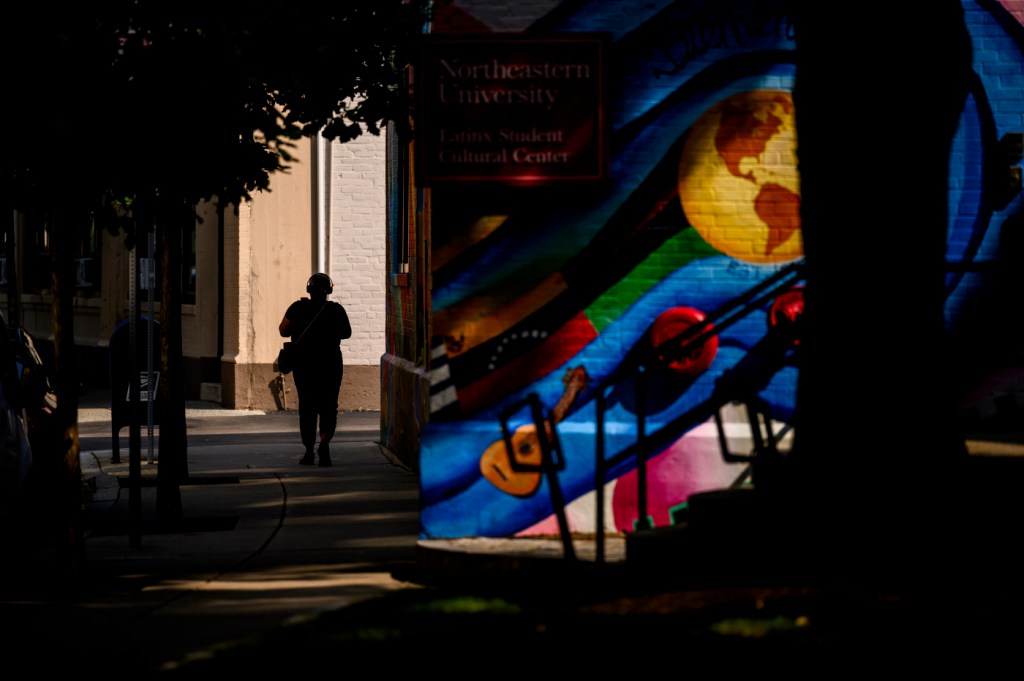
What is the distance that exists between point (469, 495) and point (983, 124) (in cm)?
377

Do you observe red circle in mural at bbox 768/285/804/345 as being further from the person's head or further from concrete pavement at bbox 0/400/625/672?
the person's head

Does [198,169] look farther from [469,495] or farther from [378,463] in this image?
[378,463]

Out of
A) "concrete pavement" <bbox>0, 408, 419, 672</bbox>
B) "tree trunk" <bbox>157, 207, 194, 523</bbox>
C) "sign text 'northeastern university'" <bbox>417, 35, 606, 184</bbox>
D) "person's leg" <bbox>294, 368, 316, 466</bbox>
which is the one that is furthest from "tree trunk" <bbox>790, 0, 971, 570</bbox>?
"person's leg" <bbox>294, 368, 316, 466</bbox>

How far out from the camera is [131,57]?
9.95 metres

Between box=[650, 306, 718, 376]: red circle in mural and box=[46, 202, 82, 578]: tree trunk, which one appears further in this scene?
box=[650, 306, 718, 376]: red circle in mural

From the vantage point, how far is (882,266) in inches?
295

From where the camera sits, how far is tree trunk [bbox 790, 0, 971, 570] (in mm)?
7488

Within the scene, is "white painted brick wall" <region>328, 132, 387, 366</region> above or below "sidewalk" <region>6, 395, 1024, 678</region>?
above

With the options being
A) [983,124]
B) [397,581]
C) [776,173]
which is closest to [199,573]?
[397,581]

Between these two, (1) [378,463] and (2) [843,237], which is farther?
(1) [378,463]

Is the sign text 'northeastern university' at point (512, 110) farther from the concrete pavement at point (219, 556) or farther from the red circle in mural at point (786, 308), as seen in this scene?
the concrete pavement at point (219, 556)

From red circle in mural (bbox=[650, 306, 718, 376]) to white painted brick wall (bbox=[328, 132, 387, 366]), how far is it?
11.7 m

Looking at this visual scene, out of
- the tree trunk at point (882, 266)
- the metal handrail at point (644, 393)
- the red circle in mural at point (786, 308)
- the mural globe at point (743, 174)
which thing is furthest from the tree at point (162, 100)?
the tree trunk at point (882, 266)

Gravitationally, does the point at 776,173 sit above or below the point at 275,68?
below
